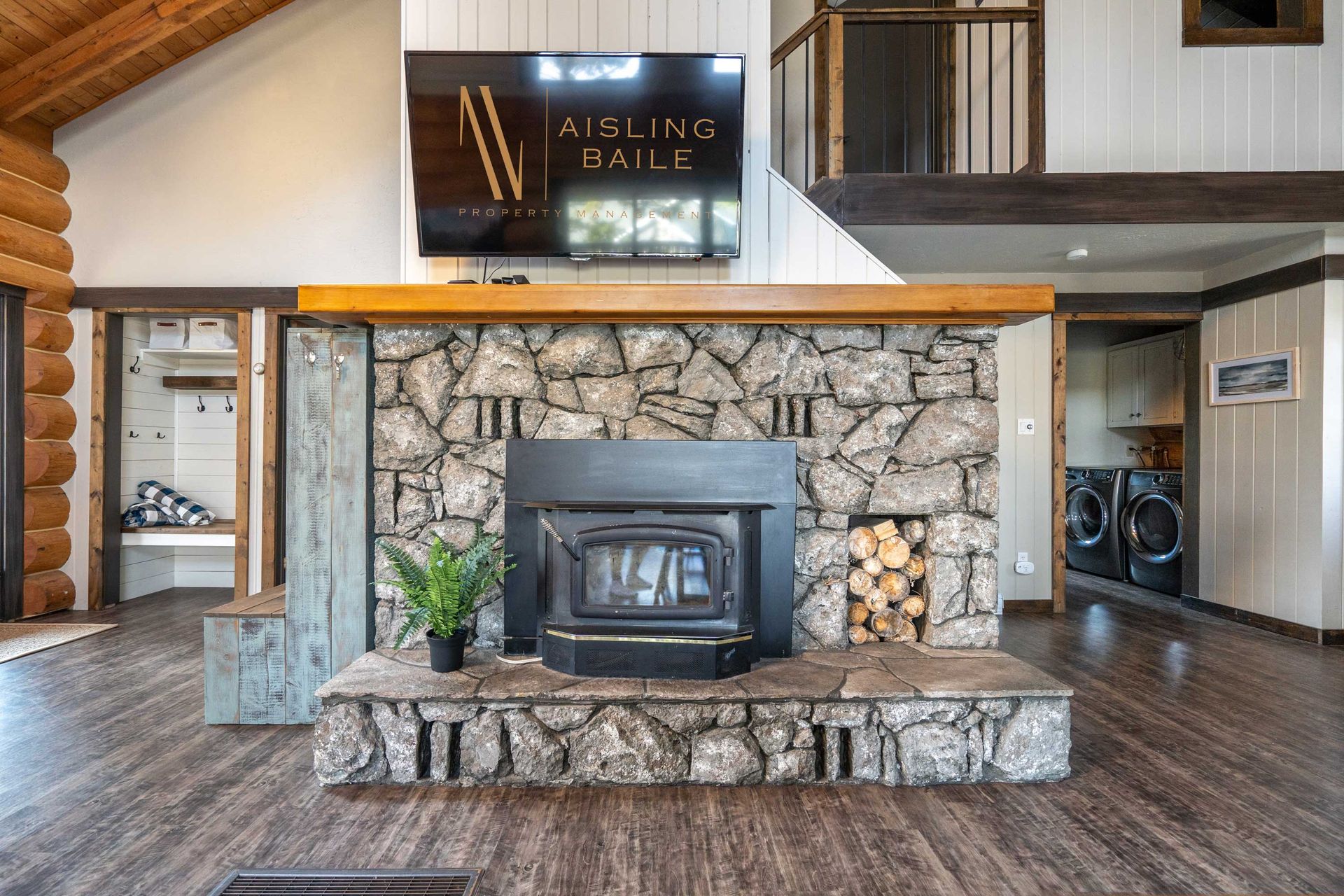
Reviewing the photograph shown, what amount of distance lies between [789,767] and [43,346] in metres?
5.01

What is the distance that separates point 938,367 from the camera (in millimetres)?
2551

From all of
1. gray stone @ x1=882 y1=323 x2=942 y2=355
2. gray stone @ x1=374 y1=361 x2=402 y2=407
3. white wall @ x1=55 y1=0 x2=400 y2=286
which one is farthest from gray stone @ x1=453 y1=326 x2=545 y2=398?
white wall @ x1=55 y1=0 x2=400 y2=286

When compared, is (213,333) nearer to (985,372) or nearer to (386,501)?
(386,501)

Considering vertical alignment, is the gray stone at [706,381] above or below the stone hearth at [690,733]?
above

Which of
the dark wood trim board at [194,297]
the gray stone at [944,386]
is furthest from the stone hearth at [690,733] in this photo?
the dark wood trim board at [194,297]

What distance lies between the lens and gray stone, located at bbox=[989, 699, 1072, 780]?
212 centimetres

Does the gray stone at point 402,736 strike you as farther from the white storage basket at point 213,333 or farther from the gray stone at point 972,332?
the white storage basket at point 213,333

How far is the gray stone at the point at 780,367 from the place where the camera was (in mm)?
2529

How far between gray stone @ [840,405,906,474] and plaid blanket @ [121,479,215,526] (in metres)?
4.37

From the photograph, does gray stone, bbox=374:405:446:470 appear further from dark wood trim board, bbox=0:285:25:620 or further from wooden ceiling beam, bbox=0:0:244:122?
dark wood trim board, bbox=0:285:25:620

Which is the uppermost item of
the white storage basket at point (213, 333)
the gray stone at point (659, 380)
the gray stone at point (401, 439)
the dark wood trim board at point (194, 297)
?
the dark wood trim board at point (194, 297)

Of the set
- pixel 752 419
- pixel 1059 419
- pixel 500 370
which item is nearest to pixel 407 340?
pixel 500 370

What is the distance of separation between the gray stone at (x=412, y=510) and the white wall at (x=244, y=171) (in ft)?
7.91

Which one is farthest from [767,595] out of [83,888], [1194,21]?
[1194,21]
